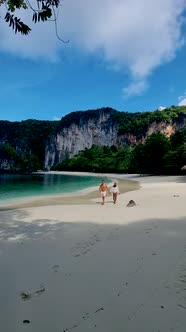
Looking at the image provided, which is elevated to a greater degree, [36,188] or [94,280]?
[94,280]

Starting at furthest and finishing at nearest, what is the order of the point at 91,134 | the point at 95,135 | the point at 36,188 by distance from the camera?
the point at 91,134, the point at 95,135, the point at 36,188

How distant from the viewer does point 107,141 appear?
182 metres

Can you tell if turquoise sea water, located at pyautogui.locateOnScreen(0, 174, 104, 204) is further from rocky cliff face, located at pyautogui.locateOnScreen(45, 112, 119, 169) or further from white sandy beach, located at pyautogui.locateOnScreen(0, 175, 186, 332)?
rocky cliff face, located at pyautogui.locateOnScreen(45, 112, 119, 169)

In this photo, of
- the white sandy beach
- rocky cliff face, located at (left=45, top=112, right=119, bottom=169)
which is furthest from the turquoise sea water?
rocky cliff face, located at (left=45, top=112, right=119, bottom=169)

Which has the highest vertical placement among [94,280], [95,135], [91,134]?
[91,134]

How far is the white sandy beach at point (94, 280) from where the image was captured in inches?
159

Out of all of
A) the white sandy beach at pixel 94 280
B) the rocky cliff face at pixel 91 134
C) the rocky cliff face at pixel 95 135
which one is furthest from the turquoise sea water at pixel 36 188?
the rocky cliff face at pixel 91 134

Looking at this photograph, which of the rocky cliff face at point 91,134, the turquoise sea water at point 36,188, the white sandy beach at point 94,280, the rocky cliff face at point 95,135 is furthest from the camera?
the rocky cliff face at point 91,134

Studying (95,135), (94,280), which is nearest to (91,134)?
(95,135)

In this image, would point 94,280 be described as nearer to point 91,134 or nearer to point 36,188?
point 36,188

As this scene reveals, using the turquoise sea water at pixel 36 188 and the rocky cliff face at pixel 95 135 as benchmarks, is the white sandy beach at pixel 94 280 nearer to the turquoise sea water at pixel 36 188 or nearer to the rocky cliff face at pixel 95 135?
the turquoise sea water at pixel 36 188

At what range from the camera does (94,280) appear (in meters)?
5.50

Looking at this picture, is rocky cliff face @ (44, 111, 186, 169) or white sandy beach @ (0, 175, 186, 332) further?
rocky cliff face @ (44, 111, 186, 169)

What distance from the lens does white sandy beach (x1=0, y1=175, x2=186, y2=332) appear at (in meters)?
4.05
